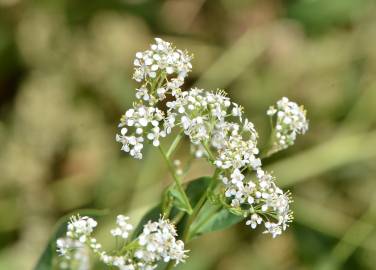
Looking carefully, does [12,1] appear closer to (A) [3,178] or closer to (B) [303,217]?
(A) [3,178]

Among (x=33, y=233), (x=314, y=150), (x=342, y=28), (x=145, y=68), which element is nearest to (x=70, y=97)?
(x=33, y=233)

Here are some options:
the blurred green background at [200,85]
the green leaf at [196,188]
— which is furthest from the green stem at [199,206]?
the blurred green background at [200,85]

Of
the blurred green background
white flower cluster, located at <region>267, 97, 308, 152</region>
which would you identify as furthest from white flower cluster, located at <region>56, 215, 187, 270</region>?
the blurred green background

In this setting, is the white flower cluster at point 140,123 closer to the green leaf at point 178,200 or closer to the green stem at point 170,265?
the green leaf at point 178,200

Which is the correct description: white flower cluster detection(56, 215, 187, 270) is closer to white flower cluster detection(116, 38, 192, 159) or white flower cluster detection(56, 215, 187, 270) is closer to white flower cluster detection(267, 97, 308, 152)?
white flower cluster detection(116, 38, 192, 159)

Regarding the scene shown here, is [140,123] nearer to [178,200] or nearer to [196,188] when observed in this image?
[178,200]
